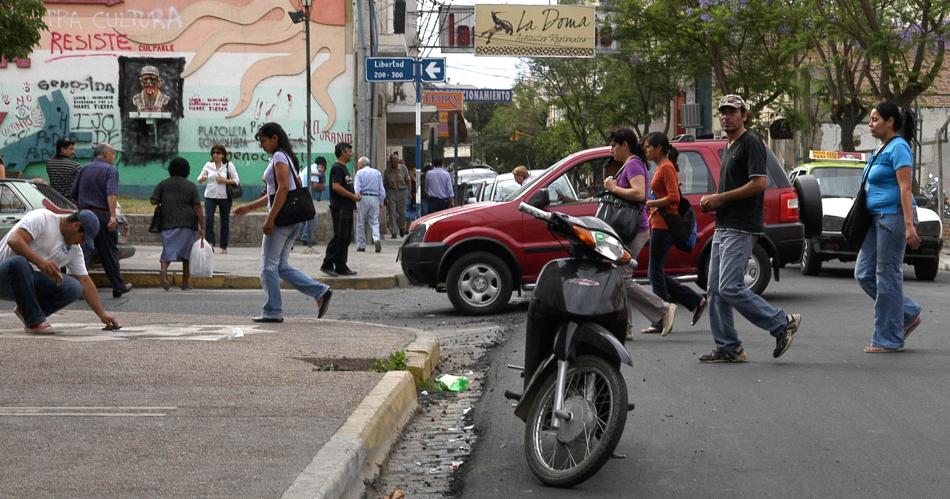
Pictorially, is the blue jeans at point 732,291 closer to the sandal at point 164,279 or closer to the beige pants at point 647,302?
the beige pants at point 647,302

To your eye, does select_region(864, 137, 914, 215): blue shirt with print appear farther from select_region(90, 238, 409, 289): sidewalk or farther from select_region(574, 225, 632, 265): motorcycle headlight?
select_region(90, 238, 409, 289): sidewalk

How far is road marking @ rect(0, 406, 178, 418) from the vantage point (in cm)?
671

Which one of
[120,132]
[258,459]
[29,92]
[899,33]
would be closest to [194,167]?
[120,132]

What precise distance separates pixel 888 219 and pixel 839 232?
8.81 meters

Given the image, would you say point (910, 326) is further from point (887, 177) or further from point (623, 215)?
point (623, 215)

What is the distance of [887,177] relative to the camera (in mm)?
9695

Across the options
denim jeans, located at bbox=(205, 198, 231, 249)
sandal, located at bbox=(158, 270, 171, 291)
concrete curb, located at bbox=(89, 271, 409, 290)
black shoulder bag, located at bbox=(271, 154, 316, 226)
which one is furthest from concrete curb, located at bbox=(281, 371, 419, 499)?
denim jeans, located at bbox=(205, 198, 231, 249)

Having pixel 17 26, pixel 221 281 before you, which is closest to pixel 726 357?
pixel 221 281

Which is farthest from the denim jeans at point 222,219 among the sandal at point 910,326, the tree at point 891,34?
the sandal at point 910,326

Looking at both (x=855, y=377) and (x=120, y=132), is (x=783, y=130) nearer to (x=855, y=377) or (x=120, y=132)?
(x=120, y=132)

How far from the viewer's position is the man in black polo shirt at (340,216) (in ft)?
57.9

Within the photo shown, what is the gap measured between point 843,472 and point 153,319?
7.40 metres

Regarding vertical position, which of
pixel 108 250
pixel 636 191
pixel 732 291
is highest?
pixel 636 191

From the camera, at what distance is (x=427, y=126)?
50.2 metres
